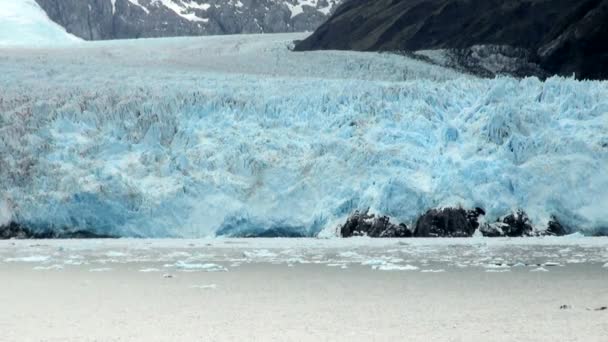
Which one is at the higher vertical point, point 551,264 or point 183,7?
point 183,7

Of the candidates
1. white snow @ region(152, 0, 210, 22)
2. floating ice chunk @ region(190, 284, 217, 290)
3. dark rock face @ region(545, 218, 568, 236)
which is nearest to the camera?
floating ice chunk @ region(190, 284, 217, 290)

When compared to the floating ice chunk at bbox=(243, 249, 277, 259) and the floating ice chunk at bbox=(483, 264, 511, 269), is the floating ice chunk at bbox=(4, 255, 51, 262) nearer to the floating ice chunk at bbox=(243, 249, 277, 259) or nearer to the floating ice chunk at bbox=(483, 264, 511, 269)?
the floating ice chunk at bbox=(243, 249, 277, 259)

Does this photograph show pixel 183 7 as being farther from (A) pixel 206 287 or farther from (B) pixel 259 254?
(A) pixel 206 287

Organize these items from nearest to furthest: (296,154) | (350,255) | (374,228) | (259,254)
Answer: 1. (350,255)
2. (259,254)
3. (374,228)
4. (296,154)

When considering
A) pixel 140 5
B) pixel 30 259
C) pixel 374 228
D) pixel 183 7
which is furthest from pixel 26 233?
pixel 183 7

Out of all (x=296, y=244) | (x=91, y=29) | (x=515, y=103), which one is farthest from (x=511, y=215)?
(x=91, y=29)

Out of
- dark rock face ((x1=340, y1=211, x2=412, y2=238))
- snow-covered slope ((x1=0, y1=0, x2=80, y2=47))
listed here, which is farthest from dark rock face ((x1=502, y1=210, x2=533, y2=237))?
snow-covered slope ((x1=0, y1=0, x2=80, y2=47))

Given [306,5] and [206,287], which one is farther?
[306,5]
